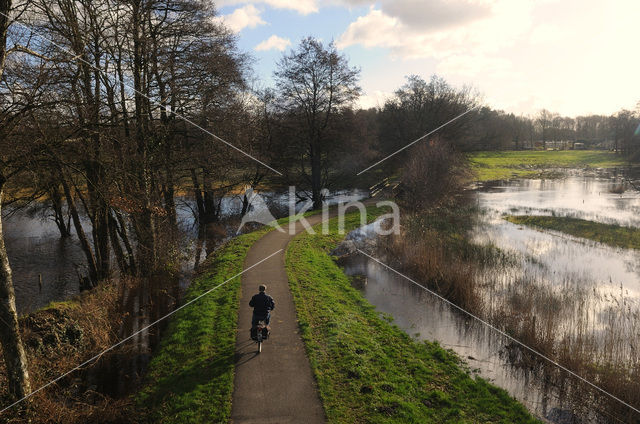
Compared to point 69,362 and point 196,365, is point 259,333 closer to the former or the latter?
point 196,365

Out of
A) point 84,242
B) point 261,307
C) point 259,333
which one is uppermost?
point 84,242

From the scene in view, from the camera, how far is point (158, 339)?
11.8 metres

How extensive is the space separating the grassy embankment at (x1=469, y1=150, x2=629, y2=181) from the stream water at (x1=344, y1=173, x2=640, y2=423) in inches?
1523

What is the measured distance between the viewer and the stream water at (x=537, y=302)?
30.9 ft

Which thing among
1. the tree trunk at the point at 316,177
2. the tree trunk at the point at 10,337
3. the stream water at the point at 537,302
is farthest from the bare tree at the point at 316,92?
the tree trunk at the point at 10,337

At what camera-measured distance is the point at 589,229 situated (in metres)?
24.4

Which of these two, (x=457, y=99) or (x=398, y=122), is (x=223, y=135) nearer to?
(x=398, y=122)

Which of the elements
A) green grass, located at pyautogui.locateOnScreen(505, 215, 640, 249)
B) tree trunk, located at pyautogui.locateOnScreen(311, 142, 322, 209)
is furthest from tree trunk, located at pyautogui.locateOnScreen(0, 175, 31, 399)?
tree trunk, located at pyautogui.locateOnScreen(311, 142, 322, 209)

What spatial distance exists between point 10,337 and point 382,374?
7.58 metres

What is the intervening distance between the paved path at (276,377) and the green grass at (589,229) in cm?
1970

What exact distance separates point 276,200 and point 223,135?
19878 millimetres

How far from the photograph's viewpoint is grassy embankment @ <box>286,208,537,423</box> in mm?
7977

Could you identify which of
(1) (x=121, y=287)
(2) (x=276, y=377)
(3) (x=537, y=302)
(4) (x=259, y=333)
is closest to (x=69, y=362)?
(4) (x=259, y=333)

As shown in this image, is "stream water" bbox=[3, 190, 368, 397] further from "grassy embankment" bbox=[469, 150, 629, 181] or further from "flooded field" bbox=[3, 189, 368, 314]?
"grassy embankment" bbox=[469, 150, 629, 181]
